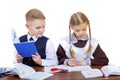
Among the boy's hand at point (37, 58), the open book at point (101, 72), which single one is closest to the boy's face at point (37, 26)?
the boy's hand at point (37, 58)

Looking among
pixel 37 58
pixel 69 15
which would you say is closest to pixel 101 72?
pixel 37 58

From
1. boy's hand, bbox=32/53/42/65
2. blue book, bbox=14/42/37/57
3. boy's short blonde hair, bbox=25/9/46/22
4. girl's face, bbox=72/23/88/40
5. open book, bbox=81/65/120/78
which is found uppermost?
boy's short blonde hair, bbox=25/9/46/22

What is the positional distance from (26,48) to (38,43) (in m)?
0.33

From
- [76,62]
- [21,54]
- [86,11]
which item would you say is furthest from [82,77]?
[86,11]

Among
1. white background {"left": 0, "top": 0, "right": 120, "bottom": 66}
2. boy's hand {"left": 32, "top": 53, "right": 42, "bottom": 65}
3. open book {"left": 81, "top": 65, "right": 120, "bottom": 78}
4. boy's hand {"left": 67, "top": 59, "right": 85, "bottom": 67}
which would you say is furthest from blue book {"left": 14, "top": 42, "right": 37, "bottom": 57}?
white background {"left": 0, "top": 0, "right": 120, "bottom": 66}

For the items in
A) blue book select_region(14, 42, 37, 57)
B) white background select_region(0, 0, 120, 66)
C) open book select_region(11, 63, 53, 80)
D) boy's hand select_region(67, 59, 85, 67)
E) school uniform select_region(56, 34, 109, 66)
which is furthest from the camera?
white background select_region(0, 0, 120, 66)

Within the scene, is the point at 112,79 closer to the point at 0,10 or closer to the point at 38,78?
the point at 38,78

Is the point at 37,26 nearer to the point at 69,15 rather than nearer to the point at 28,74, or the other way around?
the point at 28,74

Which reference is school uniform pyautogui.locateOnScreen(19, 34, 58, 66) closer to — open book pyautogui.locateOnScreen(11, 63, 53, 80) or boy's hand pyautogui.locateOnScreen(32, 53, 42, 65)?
boy's hand pyautogui.locateOnScreen(32, 53, 42, 65)

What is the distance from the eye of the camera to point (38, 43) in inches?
99.4

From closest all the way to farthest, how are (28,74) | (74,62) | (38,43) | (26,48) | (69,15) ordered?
(28,74)
(26,48)
(74,62)
(38,43)
(69,15)

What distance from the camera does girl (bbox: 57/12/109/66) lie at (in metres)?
2.43

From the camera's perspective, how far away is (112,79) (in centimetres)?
188

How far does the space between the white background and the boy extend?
60 centimetres
